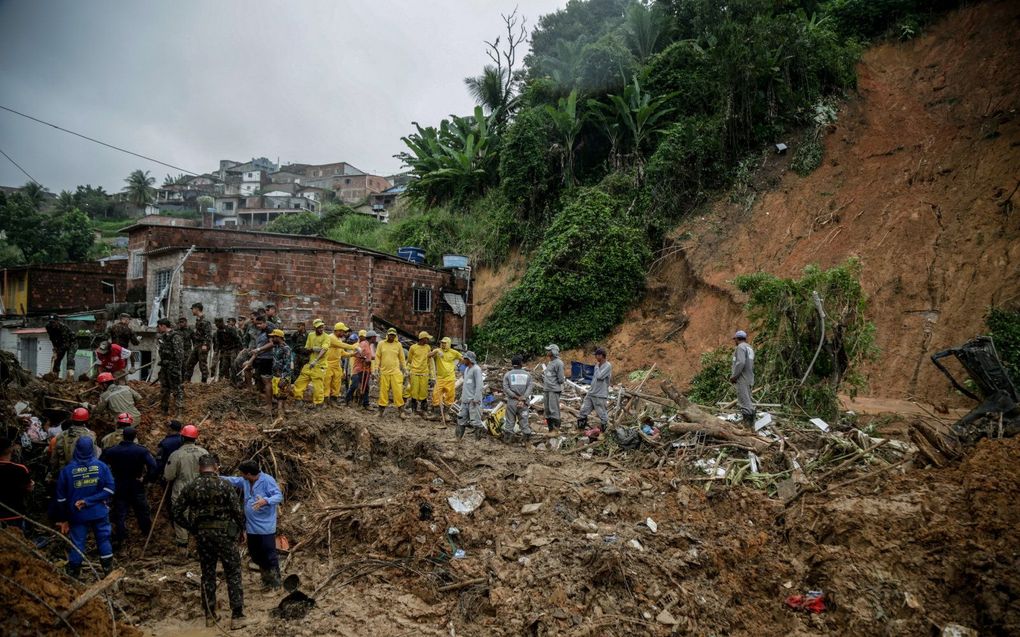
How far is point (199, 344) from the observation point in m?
11.6

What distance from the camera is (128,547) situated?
7027mm

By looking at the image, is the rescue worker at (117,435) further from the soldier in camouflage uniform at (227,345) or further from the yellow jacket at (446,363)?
the yellow jacket at (446,363)

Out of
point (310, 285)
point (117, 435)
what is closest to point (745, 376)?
point (117, 435)

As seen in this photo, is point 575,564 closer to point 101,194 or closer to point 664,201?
point 664,201

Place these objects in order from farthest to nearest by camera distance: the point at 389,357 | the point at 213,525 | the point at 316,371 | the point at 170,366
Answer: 1. the point at 389,357
2. the point at 316,371
3. the point at 170,366
4. the point at 213,525

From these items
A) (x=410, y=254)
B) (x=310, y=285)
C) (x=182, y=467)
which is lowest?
(x=182, y=467)

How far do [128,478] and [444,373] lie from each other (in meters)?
5.27

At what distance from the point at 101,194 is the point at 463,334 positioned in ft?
218

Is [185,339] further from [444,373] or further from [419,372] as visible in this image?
[444,373]

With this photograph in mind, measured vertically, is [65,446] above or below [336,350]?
below

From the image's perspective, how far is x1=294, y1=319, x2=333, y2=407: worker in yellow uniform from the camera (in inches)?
423

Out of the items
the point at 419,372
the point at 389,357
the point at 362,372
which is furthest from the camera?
the point at 362,372

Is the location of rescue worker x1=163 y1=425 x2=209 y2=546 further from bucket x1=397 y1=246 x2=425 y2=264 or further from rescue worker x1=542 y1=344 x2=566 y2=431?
bucket x1=397 y1=246 x2=425 y2=264

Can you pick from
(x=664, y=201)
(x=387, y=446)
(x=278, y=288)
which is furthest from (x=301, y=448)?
(x=664, y=201)
